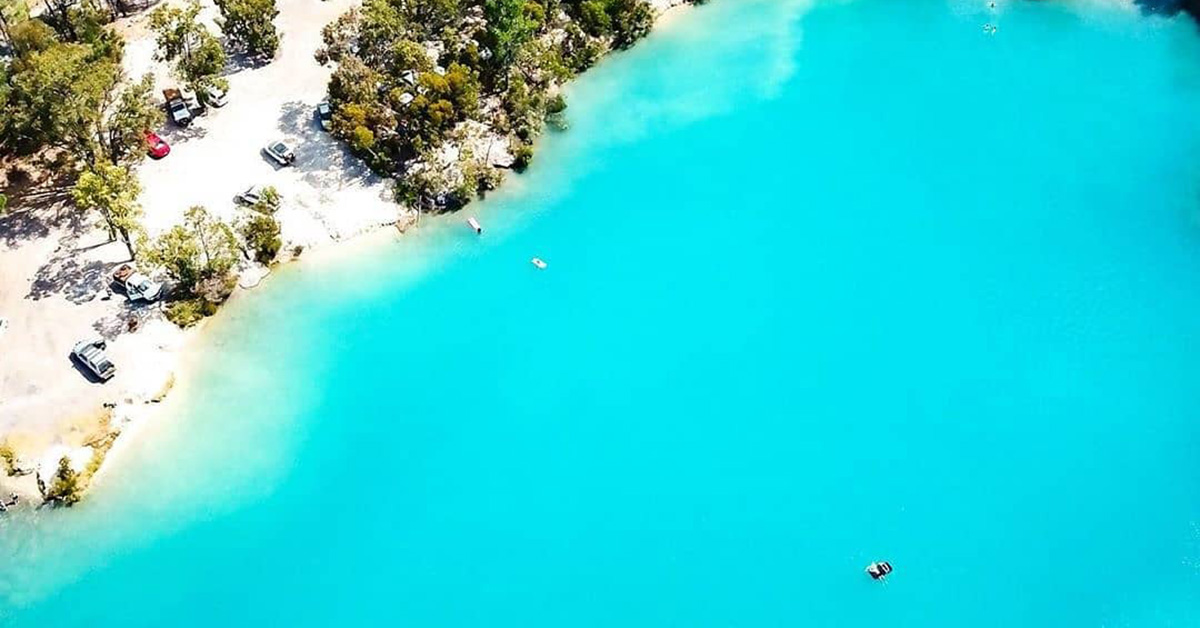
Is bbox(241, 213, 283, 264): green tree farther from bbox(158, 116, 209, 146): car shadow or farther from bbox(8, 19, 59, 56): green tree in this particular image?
bbox(8, 19, 59, 56): green tree

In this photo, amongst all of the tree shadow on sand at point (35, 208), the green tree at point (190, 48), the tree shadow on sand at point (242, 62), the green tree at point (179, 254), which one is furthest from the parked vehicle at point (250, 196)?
the tree shadow on sand at point (242, 62)

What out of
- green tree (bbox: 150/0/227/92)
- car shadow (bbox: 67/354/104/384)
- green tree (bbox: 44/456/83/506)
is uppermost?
green tree (bbox: 150/0/227/92)

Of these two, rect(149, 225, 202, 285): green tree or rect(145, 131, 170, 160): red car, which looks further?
rect(145, 131, 170, 160): red car

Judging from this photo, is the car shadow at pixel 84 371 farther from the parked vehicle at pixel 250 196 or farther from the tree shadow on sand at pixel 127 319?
the parked vehicle at pixel 250 196

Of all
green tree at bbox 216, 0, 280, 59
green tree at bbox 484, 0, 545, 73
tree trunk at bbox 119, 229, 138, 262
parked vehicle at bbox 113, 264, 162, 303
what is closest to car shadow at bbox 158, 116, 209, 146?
green tree at bbox 216, 0, 280, 59

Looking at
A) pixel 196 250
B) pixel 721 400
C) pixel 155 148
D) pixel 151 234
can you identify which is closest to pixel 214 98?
pixel 155 148
